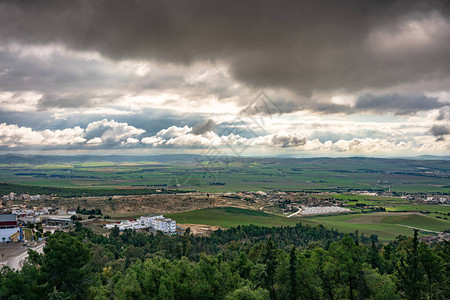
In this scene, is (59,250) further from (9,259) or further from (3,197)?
(3,197)

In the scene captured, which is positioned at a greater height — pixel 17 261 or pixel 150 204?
pixel 17 261

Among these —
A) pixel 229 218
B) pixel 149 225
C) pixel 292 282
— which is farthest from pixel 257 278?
pixel 229 218

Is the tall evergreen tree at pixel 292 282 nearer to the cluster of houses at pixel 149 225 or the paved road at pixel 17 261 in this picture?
the paved road at pixel 17 261

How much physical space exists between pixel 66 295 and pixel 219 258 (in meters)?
13.7

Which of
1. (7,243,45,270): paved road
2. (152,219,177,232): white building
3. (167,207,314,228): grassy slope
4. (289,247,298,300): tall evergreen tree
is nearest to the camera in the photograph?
(289,247,298,300): tall evergreen tree

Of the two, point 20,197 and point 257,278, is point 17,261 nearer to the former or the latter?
point 257,278

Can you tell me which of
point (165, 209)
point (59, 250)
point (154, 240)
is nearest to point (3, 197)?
point (165, 209)

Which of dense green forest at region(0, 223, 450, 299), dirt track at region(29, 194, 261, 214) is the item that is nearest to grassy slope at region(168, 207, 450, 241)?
dirt track at region(29, 194, 261, 214)

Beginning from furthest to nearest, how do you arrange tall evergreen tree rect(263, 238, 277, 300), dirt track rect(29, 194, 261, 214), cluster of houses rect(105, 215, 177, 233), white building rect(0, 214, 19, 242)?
dirt track rect(29, 194, 261, 214) < cluster of houses rect(105, 215, 177, 233) < white building rect(0, 214, 19, 242) < tall evergreen tree rect(263, 238, 277, 300)

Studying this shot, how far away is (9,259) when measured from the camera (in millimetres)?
57688

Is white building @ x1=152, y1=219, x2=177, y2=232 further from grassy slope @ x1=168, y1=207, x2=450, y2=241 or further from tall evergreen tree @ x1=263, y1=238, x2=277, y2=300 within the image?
tall evergreen tree @ x1=263, y1=238, x2=277, y2=300

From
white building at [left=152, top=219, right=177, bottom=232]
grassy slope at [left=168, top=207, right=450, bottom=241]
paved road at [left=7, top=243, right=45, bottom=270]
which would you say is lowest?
grassy slope at [left=168, top=207, right=450, bottom=241]

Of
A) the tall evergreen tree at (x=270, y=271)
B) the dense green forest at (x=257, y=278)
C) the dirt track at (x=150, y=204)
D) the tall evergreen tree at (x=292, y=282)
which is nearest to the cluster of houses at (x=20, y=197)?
the dirt track at (x=150, y=204)

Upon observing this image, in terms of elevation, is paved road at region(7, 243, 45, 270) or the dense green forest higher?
the dense green forest
